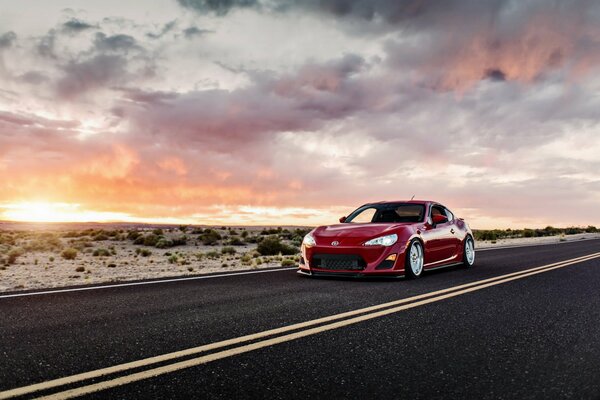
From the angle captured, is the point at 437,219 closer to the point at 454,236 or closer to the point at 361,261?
the point at 454,236

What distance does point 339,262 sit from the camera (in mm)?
9758

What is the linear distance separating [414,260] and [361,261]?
133 centimetres

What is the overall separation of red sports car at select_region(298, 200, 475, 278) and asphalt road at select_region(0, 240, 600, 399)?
84cm

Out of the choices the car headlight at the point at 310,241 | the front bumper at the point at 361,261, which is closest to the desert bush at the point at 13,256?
the car headlight at the point at 310,241

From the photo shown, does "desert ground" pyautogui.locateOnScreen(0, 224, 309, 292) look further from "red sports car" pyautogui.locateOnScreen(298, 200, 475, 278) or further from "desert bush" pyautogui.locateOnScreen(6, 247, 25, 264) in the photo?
"red sports car" pyautogui.locateOnScreen(298, 200, 475, 278)

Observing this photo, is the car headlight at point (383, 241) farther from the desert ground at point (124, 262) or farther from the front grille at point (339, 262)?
the desert ground at point (124, 262)

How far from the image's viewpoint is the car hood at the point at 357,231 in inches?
388

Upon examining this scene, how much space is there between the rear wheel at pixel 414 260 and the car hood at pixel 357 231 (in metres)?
0.44

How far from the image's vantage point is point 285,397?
3.46 metres

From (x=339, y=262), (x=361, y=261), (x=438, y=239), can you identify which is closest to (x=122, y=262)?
(x=339, y=262)

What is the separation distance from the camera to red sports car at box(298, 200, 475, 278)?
965 cm

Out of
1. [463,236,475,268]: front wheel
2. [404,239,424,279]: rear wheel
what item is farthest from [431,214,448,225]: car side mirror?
[463,236,475,268]: front wheel

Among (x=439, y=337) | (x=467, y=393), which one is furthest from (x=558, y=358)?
(x=467, y=393)

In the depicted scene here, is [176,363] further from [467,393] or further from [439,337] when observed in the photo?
[439,337]
